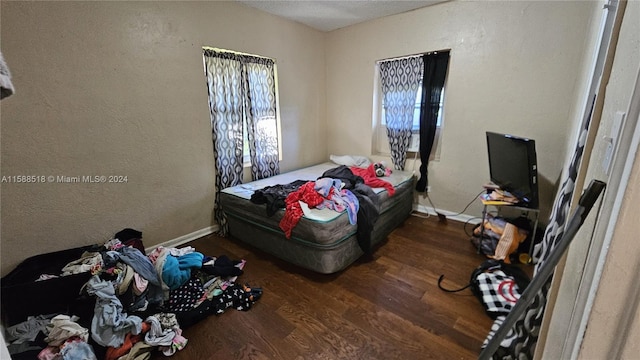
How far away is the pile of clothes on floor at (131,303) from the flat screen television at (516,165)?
2.37 meters

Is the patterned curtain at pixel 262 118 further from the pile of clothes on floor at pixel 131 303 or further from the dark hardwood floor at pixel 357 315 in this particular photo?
the pile of clothes on floor at pixel 131 303

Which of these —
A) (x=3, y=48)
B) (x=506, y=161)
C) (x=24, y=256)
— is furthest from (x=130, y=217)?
(x=506, y=161)

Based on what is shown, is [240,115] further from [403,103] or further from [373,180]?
[403,103]

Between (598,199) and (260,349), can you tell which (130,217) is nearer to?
(260,349)

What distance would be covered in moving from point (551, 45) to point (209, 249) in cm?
376

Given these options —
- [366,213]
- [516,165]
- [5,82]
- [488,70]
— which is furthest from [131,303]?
[488,70]

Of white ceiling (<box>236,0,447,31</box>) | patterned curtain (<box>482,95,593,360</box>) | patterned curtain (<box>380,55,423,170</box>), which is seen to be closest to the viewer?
patterned curtain (<box>482,95,593,360</box>)

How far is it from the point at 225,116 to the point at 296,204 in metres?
1.40

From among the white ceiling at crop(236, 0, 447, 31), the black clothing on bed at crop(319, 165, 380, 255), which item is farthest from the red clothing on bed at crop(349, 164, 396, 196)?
the white ceiling at crop(236, 0, 447, 31)

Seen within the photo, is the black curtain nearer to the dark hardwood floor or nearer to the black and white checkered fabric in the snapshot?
the dark hardwood floor

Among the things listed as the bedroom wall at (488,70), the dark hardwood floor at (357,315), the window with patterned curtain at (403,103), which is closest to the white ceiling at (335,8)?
the bedroom wall at (488,70)

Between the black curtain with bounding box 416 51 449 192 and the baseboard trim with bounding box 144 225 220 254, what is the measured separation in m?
2.68

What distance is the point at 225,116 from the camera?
2854mm

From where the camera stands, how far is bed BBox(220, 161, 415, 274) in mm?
2055
